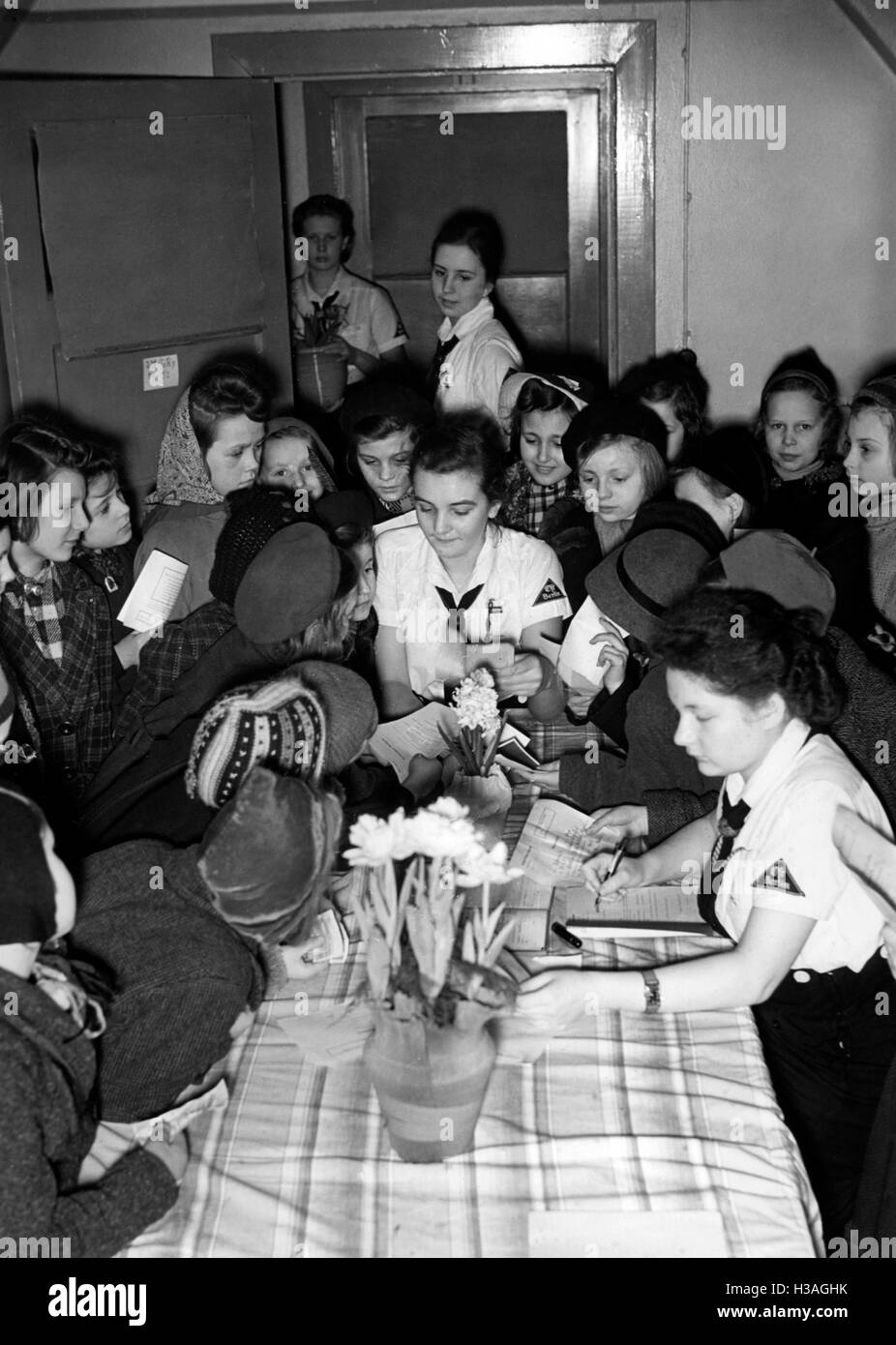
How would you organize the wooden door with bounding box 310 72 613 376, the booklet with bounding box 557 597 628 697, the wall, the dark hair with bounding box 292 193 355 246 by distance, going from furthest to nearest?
1. the wooden door with bounding box 310 72 613 376
2. the dark hair with bounding box 292 193 355 246
3. the wall
4. the booklet with bounding box 557 597 628 697

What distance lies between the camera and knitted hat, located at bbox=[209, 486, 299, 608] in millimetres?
2809

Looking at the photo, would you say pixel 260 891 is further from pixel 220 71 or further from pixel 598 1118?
pixel 220 71

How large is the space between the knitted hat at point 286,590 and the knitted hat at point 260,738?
0.22 m

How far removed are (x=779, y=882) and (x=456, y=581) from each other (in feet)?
5.48

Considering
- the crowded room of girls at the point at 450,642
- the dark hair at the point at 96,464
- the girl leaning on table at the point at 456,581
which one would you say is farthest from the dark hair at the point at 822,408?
the dark hair at the point at 96,464

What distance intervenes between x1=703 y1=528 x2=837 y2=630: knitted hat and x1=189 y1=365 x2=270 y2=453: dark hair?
183cm

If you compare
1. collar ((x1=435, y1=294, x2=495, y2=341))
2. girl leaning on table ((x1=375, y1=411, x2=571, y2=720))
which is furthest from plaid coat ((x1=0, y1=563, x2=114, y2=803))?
collar ((x1=435, y1=294, x2=495, y2=341))

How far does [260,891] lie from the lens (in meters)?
1.80

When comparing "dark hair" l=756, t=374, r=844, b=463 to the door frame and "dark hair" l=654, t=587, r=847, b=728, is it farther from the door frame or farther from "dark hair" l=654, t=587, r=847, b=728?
"dark hair" l=654, t=587, r=847, b=728

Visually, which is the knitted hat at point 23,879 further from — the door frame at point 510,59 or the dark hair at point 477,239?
the door frame at point 510,59

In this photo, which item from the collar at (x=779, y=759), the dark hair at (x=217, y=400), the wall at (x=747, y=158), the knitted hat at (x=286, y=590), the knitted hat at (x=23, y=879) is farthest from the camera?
the wall at (x=747, y=158)

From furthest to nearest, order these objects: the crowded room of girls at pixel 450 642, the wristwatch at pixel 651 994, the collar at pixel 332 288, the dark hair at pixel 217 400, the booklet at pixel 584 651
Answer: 1. the collar at pixel 332 288
2. the dark hair at pixel 217 400
3. the booklet at pixel 584 651
4. the wristwatch at pixel 651 994
5. the crowded room of girls at pixel 450 642

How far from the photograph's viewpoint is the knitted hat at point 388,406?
12.6 ft

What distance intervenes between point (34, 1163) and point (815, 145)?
4966mm
